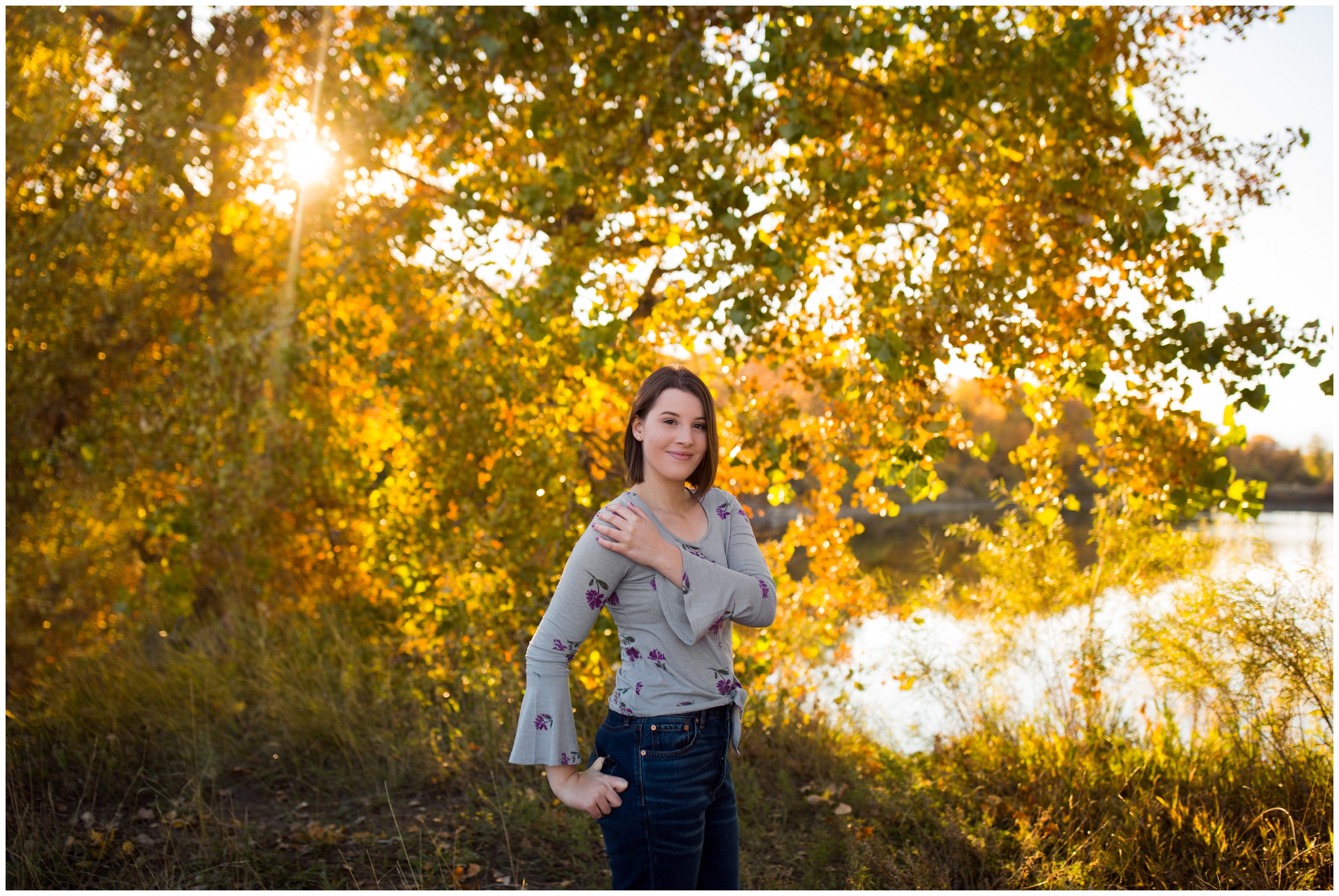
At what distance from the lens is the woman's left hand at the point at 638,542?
168cm

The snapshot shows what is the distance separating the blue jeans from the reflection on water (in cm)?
250

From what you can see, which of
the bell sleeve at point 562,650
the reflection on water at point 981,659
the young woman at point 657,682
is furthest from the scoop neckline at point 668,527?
the reflection on water at point 981,659

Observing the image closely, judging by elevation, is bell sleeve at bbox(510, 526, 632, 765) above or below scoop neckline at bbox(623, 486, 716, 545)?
below

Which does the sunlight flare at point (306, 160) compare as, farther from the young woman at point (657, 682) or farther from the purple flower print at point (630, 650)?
the purple flower print at point (630, 650)

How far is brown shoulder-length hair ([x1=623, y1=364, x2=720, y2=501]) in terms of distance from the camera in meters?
1.87

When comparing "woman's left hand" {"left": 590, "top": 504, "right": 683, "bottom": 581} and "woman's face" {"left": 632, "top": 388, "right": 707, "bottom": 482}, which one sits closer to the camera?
"woman's left hand" {"left": 590, "top": 504, "right": 683, "bottom": 581}

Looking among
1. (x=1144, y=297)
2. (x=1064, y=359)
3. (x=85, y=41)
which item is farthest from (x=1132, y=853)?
(x=85, y=41)

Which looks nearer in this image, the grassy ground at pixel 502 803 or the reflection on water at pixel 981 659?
the grassy ground at pixel 502 803

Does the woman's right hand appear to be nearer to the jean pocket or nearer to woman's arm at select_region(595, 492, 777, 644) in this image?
the jean pocket

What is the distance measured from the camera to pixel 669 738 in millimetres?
1694

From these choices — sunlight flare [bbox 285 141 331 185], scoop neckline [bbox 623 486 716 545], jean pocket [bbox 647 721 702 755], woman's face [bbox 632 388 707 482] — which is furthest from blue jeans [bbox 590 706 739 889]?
sunlight flare [bbox 285 141 331 185]

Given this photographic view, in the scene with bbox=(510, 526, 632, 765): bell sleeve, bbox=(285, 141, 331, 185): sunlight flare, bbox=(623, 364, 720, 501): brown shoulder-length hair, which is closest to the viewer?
bbox=(510, 526, 632, 765): bell sleeve

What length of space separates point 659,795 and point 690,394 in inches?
33.5

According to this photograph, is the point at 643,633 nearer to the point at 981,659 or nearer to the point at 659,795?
the point at 659,795
